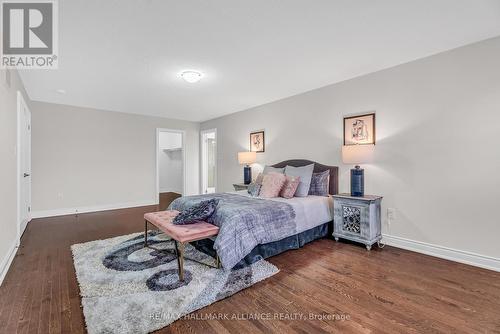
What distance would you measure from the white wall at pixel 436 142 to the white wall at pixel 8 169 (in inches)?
163

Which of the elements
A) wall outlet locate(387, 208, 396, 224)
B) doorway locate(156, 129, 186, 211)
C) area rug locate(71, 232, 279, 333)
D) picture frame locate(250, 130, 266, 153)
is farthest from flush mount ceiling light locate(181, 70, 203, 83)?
doorway locate(156, 129, 186, 211)

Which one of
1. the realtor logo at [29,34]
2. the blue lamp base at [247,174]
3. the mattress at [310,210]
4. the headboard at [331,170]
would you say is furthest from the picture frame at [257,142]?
the realtor logo at [29,34]

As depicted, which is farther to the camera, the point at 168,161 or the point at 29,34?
the point at 168,161

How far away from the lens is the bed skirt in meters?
2.59

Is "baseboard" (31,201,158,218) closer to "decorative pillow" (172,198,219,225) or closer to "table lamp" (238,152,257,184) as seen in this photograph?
"table lamp" (238,152,257,184)

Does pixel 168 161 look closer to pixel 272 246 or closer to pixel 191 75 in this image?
pixel 191 75

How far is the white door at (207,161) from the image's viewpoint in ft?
23.6

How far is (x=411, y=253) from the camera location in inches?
114

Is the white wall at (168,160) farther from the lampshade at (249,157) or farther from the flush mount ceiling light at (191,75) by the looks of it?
the flush mount ceiling light at (191,75)

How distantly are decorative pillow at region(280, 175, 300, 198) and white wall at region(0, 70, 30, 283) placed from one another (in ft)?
10.7

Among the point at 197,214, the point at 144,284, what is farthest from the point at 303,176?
the point at 144,284

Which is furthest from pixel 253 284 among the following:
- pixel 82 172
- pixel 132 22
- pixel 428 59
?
pixel 82 172

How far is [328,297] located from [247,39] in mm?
2592

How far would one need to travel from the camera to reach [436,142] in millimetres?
2803
